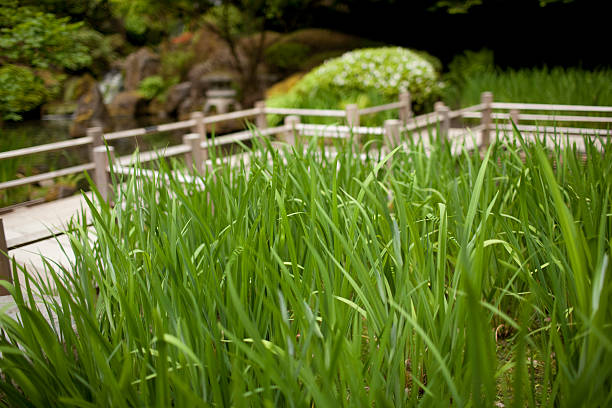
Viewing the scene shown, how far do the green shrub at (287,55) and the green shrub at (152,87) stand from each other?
3.16 metres

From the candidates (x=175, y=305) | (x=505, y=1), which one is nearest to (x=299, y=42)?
(x=505, y=1)

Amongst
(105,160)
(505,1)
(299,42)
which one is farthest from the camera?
(299,42)

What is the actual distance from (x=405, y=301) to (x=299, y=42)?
42.2 ft

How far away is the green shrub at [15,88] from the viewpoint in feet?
17.4

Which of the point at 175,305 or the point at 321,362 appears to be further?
the point at 175,305

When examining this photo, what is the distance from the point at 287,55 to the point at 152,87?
389 centimetres

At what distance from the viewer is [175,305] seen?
1.29 metres

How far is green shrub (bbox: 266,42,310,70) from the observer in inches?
515

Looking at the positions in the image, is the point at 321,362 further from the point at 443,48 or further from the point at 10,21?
the point at 443,48

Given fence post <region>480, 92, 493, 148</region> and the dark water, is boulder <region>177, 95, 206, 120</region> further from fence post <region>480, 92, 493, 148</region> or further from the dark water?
fence post <region>480, 92, 493, 148</region>

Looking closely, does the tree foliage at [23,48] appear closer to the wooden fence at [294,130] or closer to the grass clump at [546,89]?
the wooden fence at [294,130]

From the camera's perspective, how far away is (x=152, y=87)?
1478cm

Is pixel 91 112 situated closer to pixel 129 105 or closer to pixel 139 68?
pixel 129 105

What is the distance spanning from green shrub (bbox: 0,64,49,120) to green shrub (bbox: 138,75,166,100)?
935 cm
